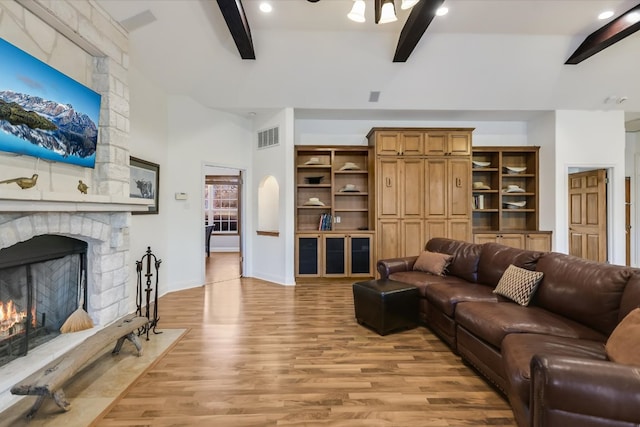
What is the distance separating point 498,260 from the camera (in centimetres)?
292

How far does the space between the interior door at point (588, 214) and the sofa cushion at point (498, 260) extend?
11.0 feet

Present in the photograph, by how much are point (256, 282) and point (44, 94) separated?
3.66 m

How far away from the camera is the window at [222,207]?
870 centimetres

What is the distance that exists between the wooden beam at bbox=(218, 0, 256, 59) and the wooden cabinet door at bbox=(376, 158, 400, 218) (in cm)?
262

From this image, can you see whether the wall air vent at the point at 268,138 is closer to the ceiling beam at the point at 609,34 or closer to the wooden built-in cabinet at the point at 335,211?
the wooden built-in cabinet at the point at 335,211

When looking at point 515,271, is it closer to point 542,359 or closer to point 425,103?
point 542,359

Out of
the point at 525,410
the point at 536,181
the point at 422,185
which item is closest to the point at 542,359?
the point at 525,410

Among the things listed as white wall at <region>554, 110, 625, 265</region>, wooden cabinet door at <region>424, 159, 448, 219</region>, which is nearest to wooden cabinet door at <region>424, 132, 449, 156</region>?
wooden cabinet door at <region>424, 159, 448, 219</region>

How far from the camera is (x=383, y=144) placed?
484cm

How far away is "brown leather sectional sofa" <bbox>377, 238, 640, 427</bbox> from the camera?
3.90 ft

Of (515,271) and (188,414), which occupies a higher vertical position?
(515,271)


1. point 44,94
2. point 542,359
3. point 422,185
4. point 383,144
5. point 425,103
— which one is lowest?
point 542,359

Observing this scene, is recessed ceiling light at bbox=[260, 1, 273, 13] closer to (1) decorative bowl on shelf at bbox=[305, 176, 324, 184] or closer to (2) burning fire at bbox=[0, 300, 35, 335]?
(1) decorative bowl on shelf at bbox=[305, 176, 324, 184]

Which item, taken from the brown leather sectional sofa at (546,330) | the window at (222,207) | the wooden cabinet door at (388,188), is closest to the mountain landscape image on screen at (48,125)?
the brown leather sectional sofa at (546,330)
